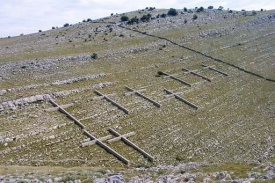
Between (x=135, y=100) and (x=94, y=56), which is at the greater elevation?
(x=94, y=56)

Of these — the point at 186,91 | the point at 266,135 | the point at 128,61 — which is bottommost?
the point at 266,135

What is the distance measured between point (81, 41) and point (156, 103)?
29815mm

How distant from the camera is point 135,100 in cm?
4744

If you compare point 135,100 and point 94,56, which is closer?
point 135,100

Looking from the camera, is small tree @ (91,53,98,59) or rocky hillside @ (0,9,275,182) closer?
rocky hillside @ (0,9,275,182)

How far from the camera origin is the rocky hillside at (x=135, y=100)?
36125 mm

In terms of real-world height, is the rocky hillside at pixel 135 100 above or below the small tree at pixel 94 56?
below

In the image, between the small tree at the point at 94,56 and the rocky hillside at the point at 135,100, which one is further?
the small tree at the point at 94,56

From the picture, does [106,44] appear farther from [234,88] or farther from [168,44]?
[234,88]

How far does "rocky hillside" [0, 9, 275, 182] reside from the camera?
3612cm

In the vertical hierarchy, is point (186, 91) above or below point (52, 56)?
below

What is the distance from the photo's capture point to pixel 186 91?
52156mm

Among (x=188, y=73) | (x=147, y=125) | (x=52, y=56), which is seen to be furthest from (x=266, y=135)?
(x=52, y=56)

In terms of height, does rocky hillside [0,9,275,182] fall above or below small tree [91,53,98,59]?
below
